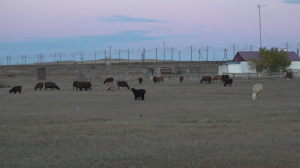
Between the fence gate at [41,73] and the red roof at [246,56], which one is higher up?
the red roof at [246,56]

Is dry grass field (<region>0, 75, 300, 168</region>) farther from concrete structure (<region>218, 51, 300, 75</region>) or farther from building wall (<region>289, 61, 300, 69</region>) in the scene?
building wall (<region>289, 61, 300, 69</region>)

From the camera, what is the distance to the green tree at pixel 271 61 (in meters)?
65.9

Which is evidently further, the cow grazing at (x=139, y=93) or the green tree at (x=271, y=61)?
the green tree at (x=271, y=61)

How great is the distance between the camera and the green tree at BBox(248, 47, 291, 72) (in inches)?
2596

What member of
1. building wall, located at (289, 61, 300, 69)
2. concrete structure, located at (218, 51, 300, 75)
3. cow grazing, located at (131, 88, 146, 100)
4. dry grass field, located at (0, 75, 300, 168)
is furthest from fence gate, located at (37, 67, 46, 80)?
dry grass field, located at (0, 75, 300, 168)

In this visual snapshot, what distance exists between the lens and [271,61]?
215 feet

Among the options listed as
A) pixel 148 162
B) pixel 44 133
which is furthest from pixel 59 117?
pixel 148 162

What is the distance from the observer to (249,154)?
29.5 ft

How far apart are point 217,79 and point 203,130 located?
4402 centimetres

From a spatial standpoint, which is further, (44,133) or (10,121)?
(10,121)

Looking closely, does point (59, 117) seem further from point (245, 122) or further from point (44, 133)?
point (245, 122)

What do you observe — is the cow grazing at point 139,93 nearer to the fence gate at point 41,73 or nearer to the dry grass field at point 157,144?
the dry grass field at point 157,144

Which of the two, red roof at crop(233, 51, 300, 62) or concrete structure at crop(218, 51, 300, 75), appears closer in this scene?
concrete structure at crop(218, 51, 300, 75)

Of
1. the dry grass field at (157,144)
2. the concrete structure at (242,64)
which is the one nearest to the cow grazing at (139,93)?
the dry grass field at (157,144)
